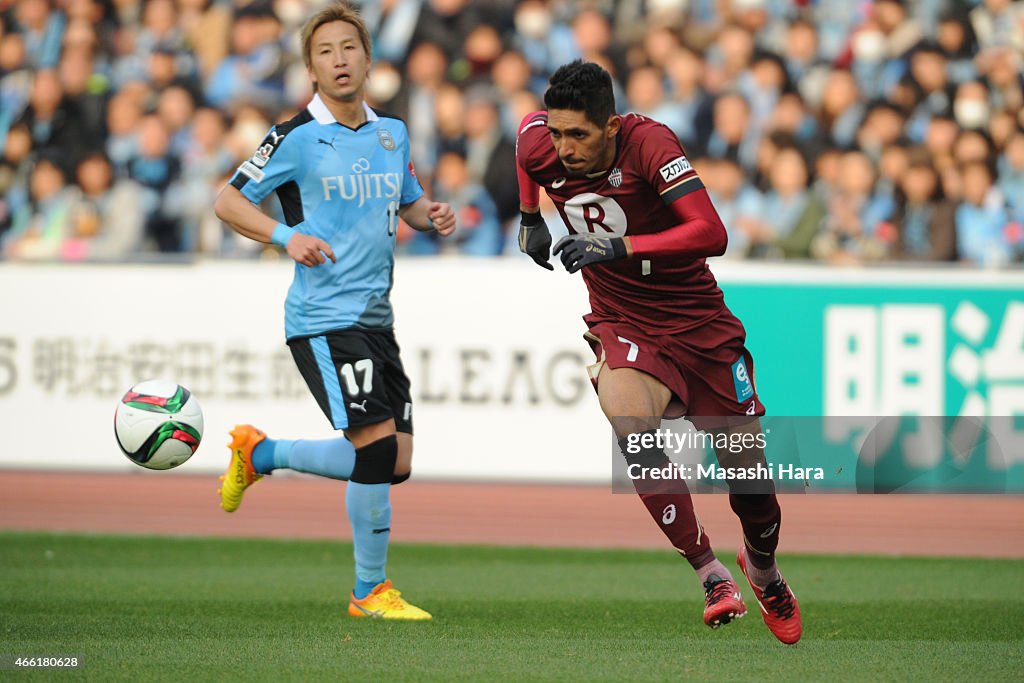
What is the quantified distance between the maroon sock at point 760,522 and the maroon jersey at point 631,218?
80cm

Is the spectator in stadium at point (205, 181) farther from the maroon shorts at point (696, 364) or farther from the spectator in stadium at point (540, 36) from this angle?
the maroon shorts at point (696, 364)

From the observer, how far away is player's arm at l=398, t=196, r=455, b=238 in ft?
24.8

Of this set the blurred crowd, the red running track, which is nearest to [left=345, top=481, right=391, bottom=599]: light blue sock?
the red running track

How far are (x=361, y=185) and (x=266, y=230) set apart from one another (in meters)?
0.58

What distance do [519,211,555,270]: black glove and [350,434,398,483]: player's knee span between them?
4.01 ft

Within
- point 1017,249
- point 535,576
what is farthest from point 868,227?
point 535,576

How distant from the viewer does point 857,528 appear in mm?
11531

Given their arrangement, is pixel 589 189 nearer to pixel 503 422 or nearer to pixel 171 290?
pixel 503 422

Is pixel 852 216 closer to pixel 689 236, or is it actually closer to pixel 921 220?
pixel 921 220

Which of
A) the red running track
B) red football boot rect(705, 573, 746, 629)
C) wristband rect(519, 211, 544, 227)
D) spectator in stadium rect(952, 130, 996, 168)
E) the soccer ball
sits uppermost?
spectator in stadium rect(952, 130, 996, 168)

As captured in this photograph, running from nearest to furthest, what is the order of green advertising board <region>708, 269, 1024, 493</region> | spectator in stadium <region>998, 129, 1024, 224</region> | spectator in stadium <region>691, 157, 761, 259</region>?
green advertising board <region>708, 269, 1024, 493</region>, spectator in stadium <region>691, 157, 761, 259</region>, spectator in stadium <region>998, 129, 1024, 224</region>

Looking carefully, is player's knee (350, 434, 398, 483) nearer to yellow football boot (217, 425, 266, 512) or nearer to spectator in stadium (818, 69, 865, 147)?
yellow football boot (217, 425, 266, 512)

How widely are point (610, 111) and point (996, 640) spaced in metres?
2.95

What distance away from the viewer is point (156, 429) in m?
7.34
